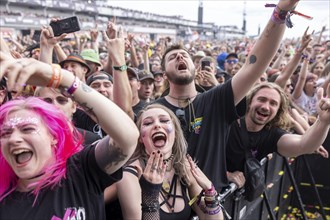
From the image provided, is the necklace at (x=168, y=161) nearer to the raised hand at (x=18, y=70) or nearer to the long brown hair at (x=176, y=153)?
the long brown hair at (x=176, y=153)

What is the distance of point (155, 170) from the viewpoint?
6.16 ft

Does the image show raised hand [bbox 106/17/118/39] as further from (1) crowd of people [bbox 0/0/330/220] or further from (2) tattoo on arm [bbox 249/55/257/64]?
(2) tattoo on arm [bbox 249/55/257/64]

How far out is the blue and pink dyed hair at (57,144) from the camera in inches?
64.2

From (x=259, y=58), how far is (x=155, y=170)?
1137 millimetres

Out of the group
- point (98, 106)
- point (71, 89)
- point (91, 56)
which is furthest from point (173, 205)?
point (91, 56)

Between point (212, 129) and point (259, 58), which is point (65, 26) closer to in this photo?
point (212, 129)

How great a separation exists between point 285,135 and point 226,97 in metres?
0.76

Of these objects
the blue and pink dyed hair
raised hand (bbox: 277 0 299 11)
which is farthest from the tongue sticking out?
raised hand (bbox: 277 0 299 11)

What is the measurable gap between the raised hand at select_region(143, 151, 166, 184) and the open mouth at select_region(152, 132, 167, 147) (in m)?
0.23

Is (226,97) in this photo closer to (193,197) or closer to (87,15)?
(193,197)

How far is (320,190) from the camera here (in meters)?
5.05

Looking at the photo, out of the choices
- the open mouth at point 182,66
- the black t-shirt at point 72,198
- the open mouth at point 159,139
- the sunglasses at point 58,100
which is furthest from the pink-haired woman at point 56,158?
the open mouth at point 182,66

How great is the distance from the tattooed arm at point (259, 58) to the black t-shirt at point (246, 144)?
45 centimetres

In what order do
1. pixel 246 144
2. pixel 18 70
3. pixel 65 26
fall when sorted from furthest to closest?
1. pixel 246 144
2. pixel 65 26
3. pixel 18 70
